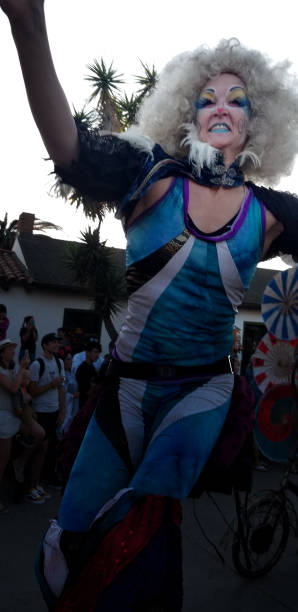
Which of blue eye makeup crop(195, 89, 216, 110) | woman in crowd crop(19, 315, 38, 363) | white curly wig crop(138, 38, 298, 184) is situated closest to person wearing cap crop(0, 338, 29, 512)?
woman in crowd crop(19, 315, 38, 363)

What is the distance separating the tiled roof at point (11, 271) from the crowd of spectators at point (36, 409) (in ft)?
30.4

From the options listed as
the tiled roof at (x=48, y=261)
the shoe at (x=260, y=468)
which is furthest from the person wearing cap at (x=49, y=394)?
the tiled roof at (x=48, y=261)

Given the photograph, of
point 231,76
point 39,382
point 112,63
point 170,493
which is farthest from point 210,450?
point 112,63

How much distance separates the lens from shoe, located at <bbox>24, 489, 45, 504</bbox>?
212 inches

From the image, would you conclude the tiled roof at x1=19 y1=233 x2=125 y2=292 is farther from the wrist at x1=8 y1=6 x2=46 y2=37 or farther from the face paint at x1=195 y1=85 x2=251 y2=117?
the wrist at x1=8 y1=6 x2=46 y2=37

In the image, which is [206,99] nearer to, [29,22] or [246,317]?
[29,22]

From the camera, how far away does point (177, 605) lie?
131 cm

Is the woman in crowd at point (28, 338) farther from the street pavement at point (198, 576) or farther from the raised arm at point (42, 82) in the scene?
the raised arm at point (42, 82)

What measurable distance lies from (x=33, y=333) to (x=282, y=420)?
5.00 m

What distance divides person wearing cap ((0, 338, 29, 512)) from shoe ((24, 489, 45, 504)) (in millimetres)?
259

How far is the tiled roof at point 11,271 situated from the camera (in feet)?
52.6

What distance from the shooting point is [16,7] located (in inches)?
51.1

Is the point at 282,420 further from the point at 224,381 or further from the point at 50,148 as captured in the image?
the point at 50,148

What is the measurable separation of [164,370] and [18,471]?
5180 millimetres
